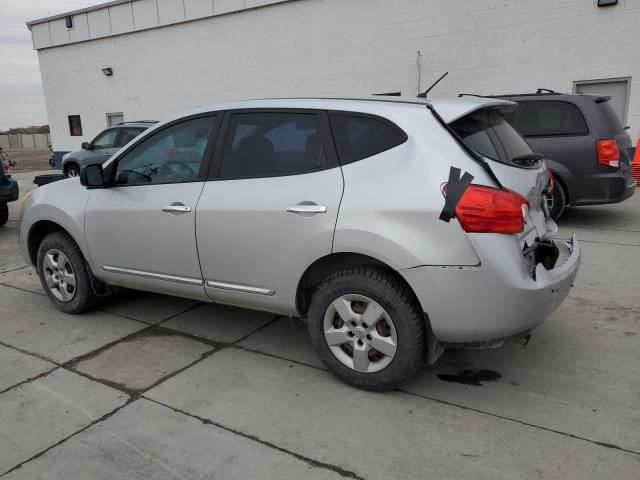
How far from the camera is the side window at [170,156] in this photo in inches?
144

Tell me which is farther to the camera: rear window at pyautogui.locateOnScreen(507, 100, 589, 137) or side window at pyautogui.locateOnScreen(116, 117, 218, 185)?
rear window at pyautogui.locateOnScreen(507, 100, 589, 137)

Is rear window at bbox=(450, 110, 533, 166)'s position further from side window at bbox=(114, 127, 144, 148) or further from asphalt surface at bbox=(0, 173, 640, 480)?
side window at bbox=(114, 127, 144, 148)

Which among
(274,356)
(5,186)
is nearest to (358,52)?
(5,186)

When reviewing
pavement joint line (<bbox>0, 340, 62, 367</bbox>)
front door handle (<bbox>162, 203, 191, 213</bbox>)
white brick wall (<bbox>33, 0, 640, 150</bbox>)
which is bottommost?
pavement joint line (<bbox>0, 340, 62, 367</bbox>)

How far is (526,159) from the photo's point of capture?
328 centimetres

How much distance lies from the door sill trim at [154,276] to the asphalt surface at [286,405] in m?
0.50

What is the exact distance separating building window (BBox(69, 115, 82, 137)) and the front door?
19214 millimetres

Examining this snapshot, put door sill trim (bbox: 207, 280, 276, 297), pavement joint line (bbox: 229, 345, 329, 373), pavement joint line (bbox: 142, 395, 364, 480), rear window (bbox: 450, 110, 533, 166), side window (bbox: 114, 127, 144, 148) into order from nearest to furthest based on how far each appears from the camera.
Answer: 1. pavement joint line (bbox: 142, 395, 364, 480)
2. rear window (bbox: 450, 110, 533, 166)
3. door sill trim (bbox: 207, 280, 276, 297)
4. pavement joint line (bbox: 229, 345, 329, 373)
5. side window (bbox: 114, 127, 144, 148)

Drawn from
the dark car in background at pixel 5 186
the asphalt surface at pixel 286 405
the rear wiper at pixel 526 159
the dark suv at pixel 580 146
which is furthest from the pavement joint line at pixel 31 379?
the dark suv at pixel 580 146

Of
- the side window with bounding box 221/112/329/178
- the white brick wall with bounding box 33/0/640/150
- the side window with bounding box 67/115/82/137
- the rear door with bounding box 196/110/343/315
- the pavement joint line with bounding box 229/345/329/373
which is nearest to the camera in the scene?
the rear door with bounding box 196/110/343/315

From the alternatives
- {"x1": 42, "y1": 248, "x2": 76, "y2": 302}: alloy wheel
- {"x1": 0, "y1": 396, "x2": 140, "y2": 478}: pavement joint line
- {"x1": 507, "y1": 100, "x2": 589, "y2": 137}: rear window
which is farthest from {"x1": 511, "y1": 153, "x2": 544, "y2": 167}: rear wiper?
{"x1": 507, "y1": 100, "x2": 589, "y2": 137}: rear window

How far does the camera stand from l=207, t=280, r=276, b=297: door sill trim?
333 cm

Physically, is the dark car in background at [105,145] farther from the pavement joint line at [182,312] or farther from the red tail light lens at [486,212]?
the red tail light lens at [486,212]

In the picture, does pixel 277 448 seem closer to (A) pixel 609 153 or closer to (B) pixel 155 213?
(B) pixel 155 213
